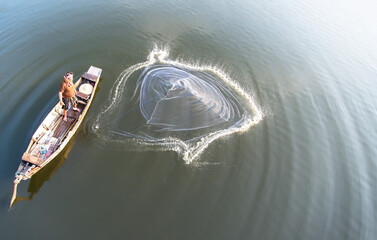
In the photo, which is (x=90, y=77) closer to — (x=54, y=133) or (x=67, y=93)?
(x=67, y=93)

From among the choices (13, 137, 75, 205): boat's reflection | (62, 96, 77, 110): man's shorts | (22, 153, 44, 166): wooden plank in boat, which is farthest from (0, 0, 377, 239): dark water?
(62, 96, 77, 110): man's shorts

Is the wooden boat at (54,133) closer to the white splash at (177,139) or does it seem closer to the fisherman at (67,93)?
the fisherman at (67,93)

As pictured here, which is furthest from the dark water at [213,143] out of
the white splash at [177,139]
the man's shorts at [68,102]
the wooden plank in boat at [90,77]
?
the man's shorts at [68,102]

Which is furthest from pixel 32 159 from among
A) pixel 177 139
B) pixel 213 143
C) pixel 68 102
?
pixel 213 143

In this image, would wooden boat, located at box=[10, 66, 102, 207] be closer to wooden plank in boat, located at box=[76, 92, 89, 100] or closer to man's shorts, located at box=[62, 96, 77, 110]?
Answer: wooden plank in boat, located at box=[76, 92, 89, 100]

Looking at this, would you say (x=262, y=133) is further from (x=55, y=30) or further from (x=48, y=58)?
(x=55, y=30)

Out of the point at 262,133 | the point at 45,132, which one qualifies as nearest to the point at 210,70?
the point at 262,133

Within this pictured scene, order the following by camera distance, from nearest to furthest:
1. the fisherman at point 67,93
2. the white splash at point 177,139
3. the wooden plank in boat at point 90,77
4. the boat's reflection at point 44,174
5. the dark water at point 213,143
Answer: the dark water at point 213,143 → the boat's reflection at point 44,174 → the fisherman at point 67,93 → the white splash at point 177,139 → the wooden plank in boat at point 90,77
